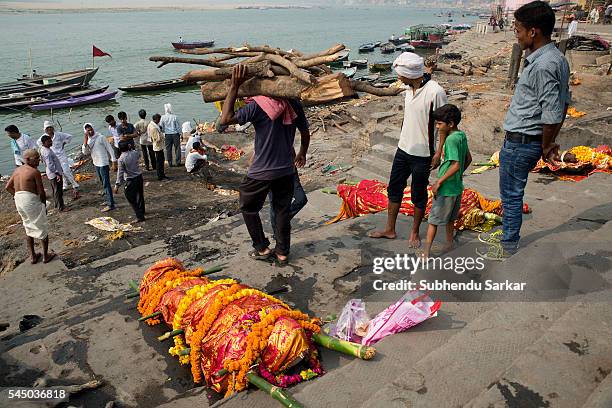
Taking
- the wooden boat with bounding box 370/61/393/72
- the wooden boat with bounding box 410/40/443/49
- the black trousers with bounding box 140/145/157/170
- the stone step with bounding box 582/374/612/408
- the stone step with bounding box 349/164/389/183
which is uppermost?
the wooden boat with bounding box 410/40/443/49

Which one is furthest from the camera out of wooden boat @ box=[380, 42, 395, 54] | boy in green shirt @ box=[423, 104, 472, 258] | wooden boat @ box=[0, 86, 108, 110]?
wooden boat @ box=[380, 42, 395, 54]

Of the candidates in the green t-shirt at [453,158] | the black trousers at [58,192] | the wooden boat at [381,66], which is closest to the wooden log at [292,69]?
the green t-shirt at [453,158]

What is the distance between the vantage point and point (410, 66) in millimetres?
3949

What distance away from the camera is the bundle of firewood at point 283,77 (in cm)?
348

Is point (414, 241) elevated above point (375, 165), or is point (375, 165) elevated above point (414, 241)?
point (414, 241)

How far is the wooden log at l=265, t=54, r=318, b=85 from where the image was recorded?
341cm

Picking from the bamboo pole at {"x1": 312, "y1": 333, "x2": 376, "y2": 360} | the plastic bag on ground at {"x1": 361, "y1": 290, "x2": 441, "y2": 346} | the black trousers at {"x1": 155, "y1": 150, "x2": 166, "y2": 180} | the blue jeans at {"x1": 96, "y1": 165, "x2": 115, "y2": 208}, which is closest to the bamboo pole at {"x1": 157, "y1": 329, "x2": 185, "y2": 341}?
the bamboo pole at {"x1": 312, "y1": 333, "x2": 376, "y2": 360}

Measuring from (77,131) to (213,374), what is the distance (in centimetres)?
2157

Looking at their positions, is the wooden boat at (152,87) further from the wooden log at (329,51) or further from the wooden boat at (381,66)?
the wooden log at (329,51)

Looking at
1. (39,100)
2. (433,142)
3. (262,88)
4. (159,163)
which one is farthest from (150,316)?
(39,100)

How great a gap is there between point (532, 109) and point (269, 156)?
2.31 m

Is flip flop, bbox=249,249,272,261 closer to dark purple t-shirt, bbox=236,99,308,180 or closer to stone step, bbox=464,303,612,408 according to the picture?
dark purple t-shirt, bbox=236,99,308,180

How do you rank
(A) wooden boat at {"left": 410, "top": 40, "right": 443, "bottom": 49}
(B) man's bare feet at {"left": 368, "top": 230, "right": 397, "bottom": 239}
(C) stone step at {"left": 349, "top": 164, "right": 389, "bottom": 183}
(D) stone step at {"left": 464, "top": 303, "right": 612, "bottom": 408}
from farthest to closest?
(A) wooden boat at {"left": 410, "top": 40, "right": 443, "bottom": 49} < (C) stone step at {"left": 349, "top": 164, "right": 389, "bottom": 183} < (B) man's bare feet at {"left": 368, "top": 230, "right": 397, "bottom": 239} < (D) stone step at {"left": 464, "top": 303, "right": 612, "bottom": 408}

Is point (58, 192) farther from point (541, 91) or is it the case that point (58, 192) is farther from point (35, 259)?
point (541, 91)
